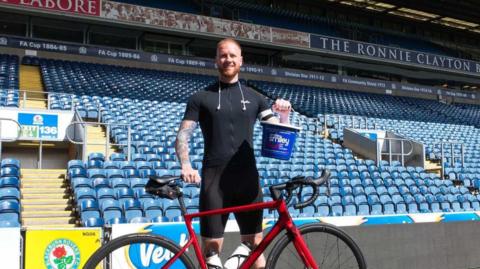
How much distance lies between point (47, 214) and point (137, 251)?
5640 mm

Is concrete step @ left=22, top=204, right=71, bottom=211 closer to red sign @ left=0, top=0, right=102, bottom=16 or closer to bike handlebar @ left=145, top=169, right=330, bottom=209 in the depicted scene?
bike handlebar @ left=145, top=169, right=330, bottom=209

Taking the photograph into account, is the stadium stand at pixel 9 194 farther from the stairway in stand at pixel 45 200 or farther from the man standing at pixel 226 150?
the man standing at pixel 226 150

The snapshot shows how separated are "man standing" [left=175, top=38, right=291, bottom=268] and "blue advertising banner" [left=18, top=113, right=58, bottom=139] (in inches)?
345

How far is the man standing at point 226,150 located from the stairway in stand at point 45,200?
485cm

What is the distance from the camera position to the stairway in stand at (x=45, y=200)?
8.16 m

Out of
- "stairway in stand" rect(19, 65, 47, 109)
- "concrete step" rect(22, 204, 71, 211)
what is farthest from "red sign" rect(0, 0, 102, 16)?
"concrete step" rect(22, 204, 71, 211)

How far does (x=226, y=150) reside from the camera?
336 centimetres

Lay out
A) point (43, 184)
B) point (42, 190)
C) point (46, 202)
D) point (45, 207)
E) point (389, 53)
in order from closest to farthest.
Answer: point (45, 207) → point (46, 202) → point (42, 190) → point (43, 184) → point (389, 53)

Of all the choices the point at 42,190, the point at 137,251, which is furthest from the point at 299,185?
the point at 42,190

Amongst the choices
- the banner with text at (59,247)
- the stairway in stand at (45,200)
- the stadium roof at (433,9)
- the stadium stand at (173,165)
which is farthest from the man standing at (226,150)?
the stadium roof at (433,9)

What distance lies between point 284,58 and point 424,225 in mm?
23760

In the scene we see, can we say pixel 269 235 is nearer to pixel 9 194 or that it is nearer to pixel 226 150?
pixel 226 150

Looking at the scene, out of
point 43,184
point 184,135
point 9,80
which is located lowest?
point 43,184

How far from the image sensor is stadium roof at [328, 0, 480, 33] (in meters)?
30.1
